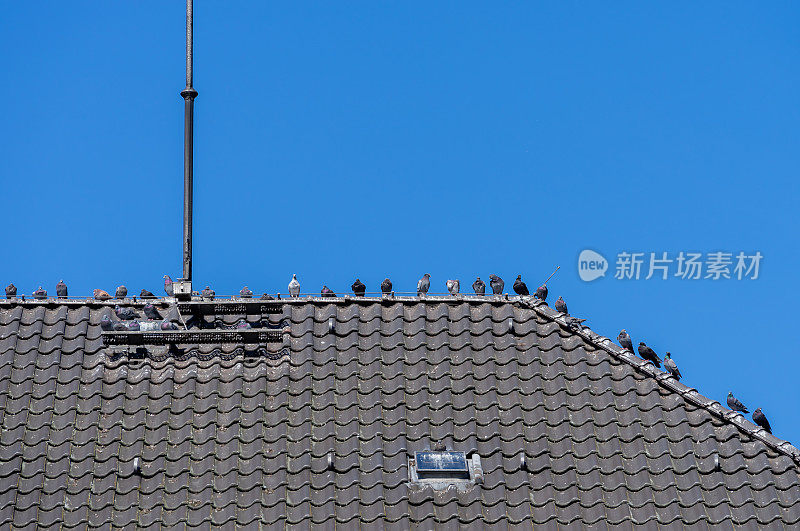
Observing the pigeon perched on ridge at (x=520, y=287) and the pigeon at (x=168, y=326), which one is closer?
the pigeon at (x=168, y=326)

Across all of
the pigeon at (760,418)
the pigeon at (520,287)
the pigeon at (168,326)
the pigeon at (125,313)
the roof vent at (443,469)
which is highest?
the pigeon at (520,287)

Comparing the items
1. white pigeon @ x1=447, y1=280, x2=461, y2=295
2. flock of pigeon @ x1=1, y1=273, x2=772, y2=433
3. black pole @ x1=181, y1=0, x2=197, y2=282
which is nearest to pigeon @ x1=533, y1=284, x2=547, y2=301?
flock of pigeon @ x1=1, y1=273, x2=772, y2=433

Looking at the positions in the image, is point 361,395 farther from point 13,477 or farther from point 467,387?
point 13,477

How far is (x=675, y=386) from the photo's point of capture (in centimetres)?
1371

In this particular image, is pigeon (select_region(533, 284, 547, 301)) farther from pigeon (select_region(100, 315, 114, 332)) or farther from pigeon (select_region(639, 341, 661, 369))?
pigeon (select_region(100, 315, 114, 332))

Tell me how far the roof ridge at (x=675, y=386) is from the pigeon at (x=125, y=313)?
441cm

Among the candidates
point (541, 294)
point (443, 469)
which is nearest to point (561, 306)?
point (541, 294)

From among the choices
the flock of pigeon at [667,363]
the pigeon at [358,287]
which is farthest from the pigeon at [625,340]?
the pigeon at [358,287]

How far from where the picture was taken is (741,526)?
1210cm

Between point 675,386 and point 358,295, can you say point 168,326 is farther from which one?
point 675,386

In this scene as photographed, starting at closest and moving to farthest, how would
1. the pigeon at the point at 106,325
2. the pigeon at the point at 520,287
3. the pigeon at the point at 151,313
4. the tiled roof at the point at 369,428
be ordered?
1. the tiled roof at the point at 369,428
2. the pigeon at the point at 106,325
3. the pigeon at the point at 151,313
4. the pigeon at the point at 520,287

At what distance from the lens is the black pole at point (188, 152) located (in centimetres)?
1583

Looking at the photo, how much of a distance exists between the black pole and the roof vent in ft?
14.7

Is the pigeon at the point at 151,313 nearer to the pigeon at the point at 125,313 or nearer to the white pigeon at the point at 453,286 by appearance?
the pigeon at the point at 125,313
